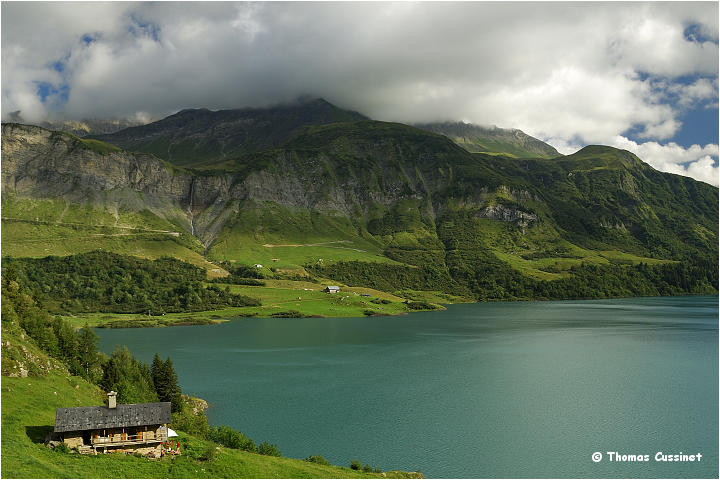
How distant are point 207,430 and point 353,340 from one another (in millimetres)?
99532

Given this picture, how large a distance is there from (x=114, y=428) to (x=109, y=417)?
1.17 meters

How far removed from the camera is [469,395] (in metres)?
92.9

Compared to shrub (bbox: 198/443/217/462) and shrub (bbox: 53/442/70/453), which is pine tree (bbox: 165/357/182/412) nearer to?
shrub (bbox: 198/443/217/462)

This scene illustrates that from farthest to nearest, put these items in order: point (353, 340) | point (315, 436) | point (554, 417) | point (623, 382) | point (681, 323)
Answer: point (681, 323), point (353, 340), point (623, 382), point (554, 417), point (315, 436)

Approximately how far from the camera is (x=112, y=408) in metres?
45.2

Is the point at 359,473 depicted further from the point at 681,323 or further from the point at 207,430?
the point at 681,323

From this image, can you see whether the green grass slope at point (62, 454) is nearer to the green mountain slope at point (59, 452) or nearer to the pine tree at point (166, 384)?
the green mountain slope at point (59, 452)

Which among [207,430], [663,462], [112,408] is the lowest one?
[663,462]

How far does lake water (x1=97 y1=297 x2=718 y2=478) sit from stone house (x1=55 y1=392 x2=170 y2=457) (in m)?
23.0

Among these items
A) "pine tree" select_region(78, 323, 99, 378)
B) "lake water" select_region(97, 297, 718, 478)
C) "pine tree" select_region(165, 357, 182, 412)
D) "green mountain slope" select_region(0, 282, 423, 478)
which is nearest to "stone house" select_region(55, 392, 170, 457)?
"green mountain slope" select_region(0, 282, 423, 478)

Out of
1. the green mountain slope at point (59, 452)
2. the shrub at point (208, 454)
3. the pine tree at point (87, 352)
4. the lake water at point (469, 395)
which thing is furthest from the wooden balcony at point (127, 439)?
the pine tree at point (87, 352)

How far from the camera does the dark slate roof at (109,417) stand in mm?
42375

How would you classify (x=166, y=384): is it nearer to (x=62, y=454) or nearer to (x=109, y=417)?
(x=109, y=417)

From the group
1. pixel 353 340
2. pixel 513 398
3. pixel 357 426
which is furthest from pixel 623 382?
pixel 353 340
